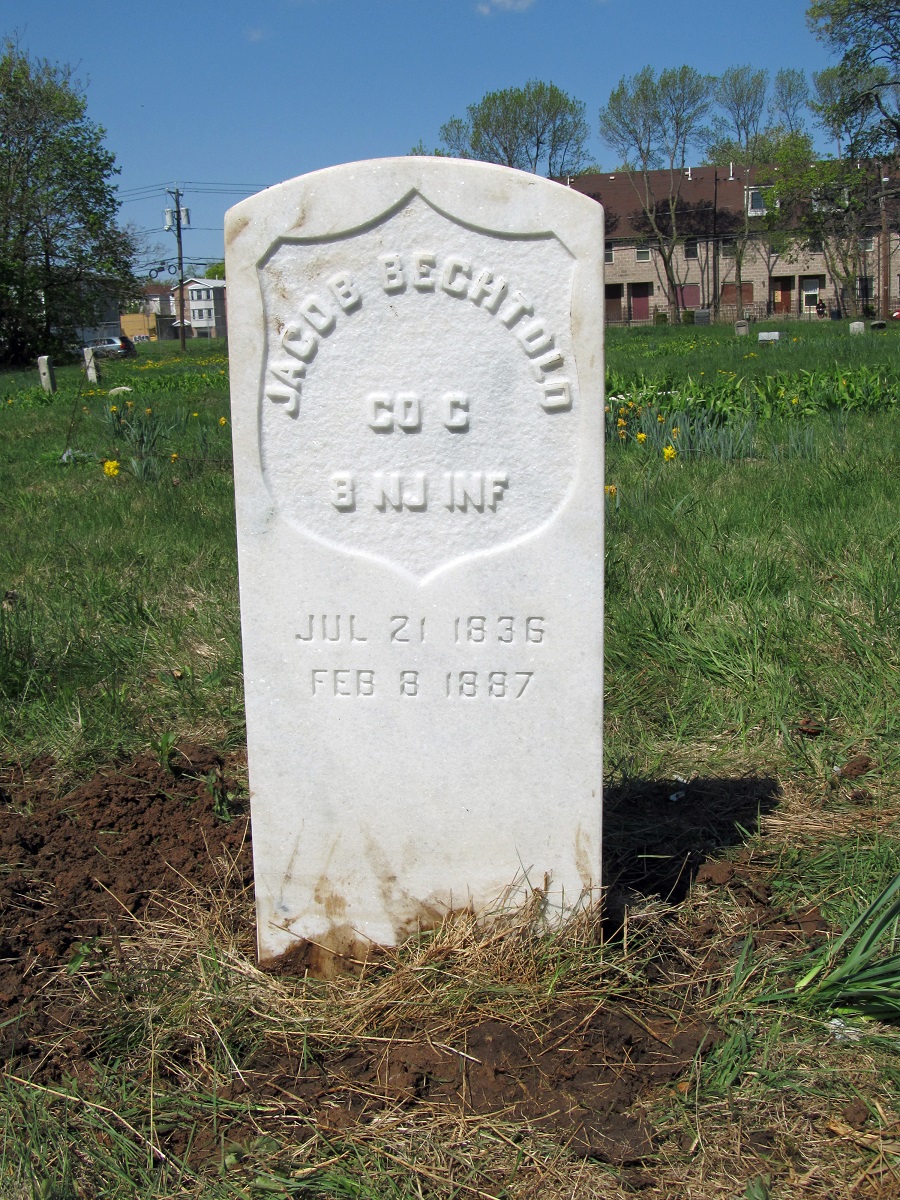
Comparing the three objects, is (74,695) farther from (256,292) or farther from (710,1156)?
(710,1156)

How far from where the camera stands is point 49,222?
3800 centimetres

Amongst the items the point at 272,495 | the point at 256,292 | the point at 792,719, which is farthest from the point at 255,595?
the point at 792,719

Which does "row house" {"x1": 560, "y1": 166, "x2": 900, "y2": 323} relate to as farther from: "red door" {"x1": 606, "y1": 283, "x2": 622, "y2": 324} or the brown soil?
the brown soil

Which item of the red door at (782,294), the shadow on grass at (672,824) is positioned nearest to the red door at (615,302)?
the red door at (782,294)

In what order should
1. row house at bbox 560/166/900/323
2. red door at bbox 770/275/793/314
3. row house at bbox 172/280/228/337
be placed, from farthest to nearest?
row house at bbox 172/280/228/337 → red door at bbox 770/275/793/314 → row house at bbox 560/166/900/323

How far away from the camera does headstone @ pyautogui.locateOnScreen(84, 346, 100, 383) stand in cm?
1345

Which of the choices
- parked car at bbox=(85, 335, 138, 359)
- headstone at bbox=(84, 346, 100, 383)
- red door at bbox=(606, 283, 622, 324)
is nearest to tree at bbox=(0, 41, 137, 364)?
parked car at bbox=(85, 335, 138, 359)

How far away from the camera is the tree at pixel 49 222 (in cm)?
3625

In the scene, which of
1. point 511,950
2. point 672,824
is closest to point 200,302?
point 672,824

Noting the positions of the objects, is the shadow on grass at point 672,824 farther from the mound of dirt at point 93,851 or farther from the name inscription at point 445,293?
the name inscription at point 445,293

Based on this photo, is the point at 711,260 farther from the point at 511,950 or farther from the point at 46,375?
the point at 511,950

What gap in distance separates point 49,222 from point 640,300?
3577 centimetres

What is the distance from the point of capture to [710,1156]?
1707mm

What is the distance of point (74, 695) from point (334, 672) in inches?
62.7
